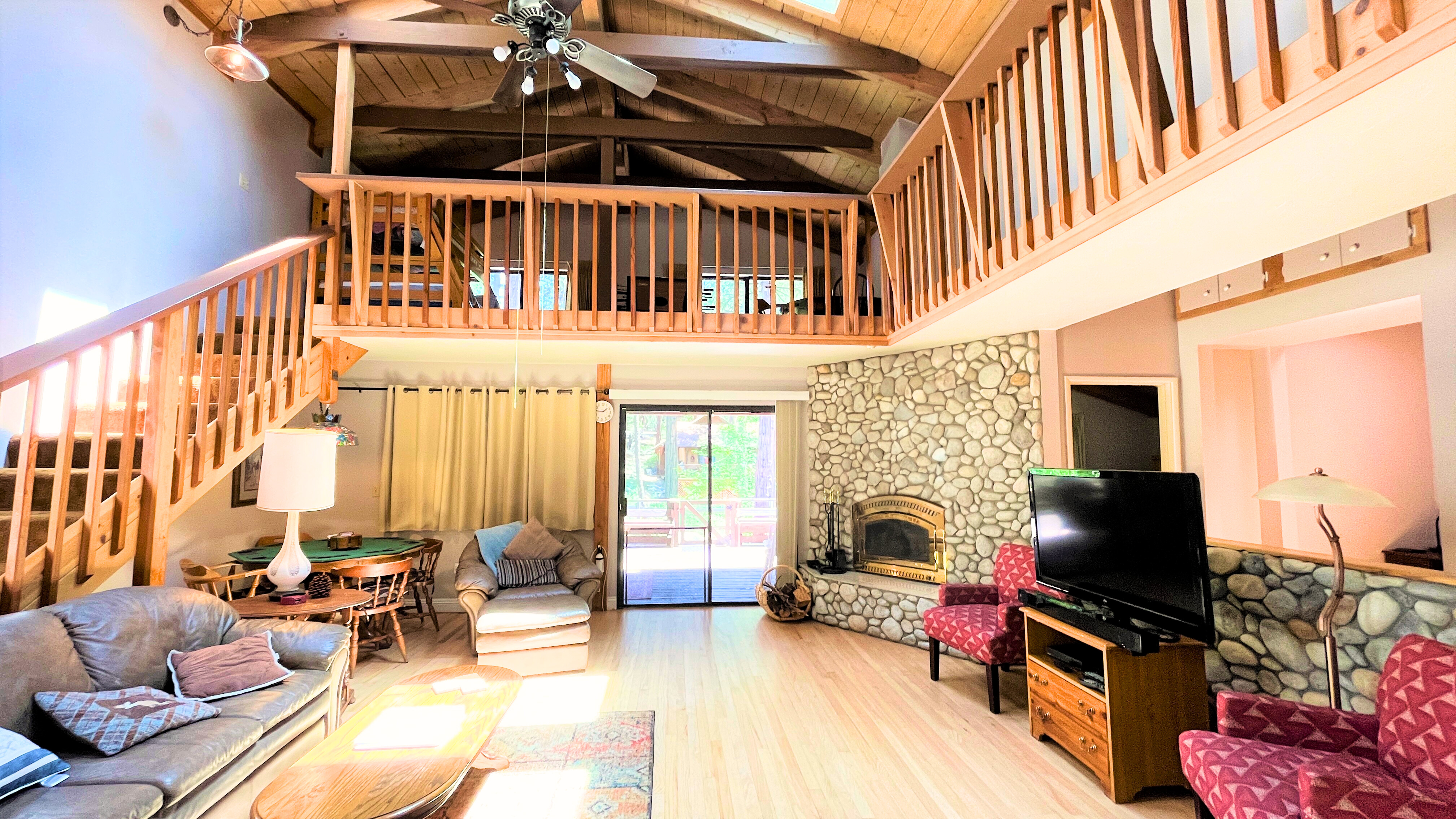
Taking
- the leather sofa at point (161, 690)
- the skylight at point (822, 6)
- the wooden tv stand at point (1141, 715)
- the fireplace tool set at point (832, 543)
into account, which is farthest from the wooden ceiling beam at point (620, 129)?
the wooden tv stand at point (1141, 715)

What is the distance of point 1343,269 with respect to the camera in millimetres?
3312

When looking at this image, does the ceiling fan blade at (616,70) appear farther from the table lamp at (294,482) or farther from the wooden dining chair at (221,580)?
the wooden dining chair at (221,580)

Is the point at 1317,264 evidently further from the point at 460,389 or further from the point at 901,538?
the point at 460,389

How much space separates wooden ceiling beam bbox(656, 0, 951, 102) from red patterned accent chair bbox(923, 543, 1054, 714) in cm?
322

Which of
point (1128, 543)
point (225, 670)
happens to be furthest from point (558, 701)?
point (1128, 543)

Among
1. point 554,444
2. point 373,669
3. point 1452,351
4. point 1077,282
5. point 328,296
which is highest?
point 328,296

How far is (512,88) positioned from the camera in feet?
10.8

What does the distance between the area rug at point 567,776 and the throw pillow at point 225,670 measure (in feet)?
3.04

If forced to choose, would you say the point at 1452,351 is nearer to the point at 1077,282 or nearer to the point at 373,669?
the point at 1077,282

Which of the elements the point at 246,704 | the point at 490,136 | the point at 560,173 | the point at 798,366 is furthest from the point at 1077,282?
the point at 560,173

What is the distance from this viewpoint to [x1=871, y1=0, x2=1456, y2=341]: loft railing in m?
1.37

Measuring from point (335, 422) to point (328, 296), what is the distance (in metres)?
0.93

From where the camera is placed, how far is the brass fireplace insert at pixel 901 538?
190 inches

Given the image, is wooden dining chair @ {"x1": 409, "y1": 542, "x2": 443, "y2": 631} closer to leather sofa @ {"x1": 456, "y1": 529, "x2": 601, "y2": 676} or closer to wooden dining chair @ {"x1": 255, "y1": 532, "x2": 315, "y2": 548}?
leather sofa @ {"x1": 456, "y1": 529, "x2": 601, "y2": 676}
